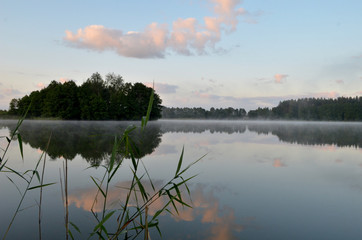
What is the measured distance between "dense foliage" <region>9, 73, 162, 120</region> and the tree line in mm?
63849

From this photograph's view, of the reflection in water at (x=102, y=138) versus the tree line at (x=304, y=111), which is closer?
the reflection in water at (x=102, y=138)

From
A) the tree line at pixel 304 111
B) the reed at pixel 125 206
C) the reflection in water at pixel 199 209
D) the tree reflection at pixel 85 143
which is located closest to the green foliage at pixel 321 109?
the tree line at pixel 304 111

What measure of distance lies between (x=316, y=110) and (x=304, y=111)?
5188 mm

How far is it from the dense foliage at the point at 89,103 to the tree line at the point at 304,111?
63849 mm

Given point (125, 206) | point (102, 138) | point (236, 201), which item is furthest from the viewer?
point (102, 138)

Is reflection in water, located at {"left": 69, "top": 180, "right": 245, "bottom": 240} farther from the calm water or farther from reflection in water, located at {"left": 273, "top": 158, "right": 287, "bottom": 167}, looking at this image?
reflection in water, located at {"left": 273, "top": 158, "right": 287, "bottom": 167}

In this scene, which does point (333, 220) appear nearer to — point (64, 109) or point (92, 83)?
point (64, 109)

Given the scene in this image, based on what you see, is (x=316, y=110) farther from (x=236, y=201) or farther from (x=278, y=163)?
(x=236, y=201)

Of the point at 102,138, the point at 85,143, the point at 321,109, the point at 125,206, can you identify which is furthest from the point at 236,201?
the point at 321,109

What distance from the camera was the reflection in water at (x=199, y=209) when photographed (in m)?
4.06

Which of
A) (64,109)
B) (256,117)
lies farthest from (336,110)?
(64,109)

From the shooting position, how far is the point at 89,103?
59.4 meters

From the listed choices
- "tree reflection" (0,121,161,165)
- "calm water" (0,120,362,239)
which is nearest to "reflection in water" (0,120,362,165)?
"tree reflection" (0,121,161,165)

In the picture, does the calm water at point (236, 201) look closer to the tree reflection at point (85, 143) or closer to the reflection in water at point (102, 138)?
the tree reflection at point (85, 143)
